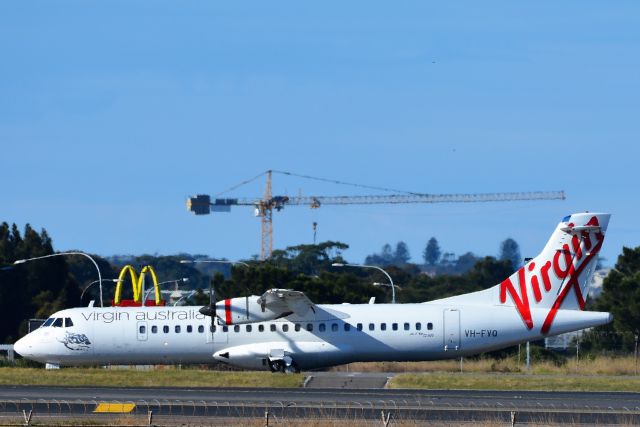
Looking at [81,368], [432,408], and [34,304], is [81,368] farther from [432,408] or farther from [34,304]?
[34,304]

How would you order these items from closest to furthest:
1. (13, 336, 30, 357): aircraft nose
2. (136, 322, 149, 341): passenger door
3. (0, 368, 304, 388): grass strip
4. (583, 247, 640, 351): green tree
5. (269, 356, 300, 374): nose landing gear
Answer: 1. (0, 368, 304, 388): grass strip
2. (269, 356, 300, 374): nose landing gear
3. (136, 322, 149, 341): passenger door
4. (13, 336, 30, 357): aircraft nose
5. (583, 247, 640, 351): green tree

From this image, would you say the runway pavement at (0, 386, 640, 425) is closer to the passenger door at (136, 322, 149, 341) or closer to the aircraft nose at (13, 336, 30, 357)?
the passenger door at (136, 322, 149, 341)

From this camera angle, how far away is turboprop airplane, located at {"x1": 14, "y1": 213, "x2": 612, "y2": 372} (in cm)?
4225

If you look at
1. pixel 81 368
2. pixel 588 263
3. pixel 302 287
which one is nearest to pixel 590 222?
pixel 588 263

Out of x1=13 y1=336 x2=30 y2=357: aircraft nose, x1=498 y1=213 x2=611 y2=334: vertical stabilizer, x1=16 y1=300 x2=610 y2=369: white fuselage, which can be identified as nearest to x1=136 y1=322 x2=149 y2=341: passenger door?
x1=16 y1=300 x2=610 y2=369: white fuselage

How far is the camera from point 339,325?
142 feet

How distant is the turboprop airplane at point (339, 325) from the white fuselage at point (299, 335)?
4 centimetres

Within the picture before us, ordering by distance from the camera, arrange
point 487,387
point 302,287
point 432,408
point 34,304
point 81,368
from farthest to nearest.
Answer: point 34,304, point 302,287, point 81,368, point 487,387, point 432,408

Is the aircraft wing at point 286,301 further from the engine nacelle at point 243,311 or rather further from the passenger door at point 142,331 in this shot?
the passenger door at point 142,331

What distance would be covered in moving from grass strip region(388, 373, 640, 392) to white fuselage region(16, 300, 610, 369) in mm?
1277

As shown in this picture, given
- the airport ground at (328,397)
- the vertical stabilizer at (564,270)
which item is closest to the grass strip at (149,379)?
the airport ground at (328,397)

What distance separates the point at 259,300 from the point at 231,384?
350cm

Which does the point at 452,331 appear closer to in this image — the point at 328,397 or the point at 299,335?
the point at 299,335

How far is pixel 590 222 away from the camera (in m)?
42.2
